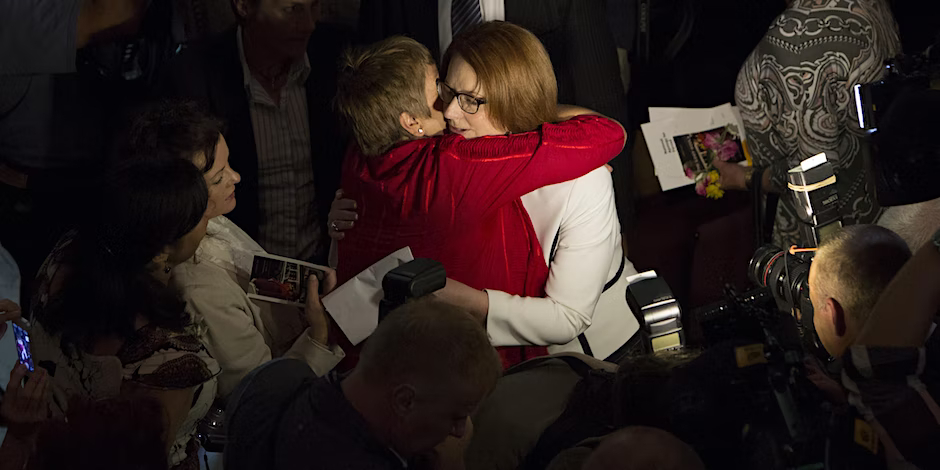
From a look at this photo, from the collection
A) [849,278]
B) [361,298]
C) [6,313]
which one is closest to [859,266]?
[849,278]

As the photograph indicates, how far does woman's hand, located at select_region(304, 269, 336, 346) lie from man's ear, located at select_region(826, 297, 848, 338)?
1.16 m

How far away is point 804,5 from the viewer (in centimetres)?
238

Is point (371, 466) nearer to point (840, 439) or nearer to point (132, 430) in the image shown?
point (132, 430)

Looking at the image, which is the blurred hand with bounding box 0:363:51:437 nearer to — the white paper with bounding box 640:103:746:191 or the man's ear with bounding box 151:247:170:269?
the man's ear with bounding box 151:247:170:269

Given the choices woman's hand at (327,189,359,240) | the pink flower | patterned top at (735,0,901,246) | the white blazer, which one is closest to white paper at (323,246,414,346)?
woman's hand at (327,189,359,240)

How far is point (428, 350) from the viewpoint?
53.0 inches

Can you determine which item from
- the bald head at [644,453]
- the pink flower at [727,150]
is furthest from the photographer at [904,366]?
the pink flower at [727,150]

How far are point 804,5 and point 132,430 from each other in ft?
6.70

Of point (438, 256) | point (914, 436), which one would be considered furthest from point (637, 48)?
point (914, 436)

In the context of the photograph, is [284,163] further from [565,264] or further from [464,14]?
[565,264]

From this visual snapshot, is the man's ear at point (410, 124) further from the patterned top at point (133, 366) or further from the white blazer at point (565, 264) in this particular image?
the patterned top at point (133, 366)

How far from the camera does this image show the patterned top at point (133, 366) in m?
1.79

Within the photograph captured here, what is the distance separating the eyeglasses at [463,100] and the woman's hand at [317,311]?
53cm

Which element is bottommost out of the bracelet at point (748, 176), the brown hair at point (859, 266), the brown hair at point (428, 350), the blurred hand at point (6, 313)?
the bracelet at point (748, 176)
